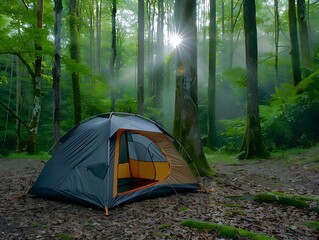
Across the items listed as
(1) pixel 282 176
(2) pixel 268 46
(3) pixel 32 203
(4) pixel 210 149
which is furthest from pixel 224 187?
(2) pixel 268 46

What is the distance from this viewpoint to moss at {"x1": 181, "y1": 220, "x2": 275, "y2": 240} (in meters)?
3.80

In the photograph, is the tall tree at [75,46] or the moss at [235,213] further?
the tall tree at [75,46]

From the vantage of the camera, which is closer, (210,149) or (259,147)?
(259,147)

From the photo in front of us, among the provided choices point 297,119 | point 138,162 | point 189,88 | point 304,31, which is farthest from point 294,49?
point 138,162

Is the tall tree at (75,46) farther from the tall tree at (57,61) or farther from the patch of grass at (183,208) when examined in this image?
the patch of grass at (183,208)

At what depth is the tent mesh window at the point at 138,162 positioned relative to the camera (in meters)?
7.21

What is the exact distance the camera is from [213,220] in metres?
4.59

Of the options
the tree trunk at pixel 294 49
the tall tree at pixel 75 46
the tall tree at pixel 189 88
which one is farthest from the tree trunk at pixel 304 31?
the tall tree at pixel 75 46

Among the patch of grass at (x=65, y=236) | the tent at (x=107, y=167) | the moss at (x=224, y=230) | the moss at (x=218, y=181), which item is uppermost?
the tent at (x=107, y=167)

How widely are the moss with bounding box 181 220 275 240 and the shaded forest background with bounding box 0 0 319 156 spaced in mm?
8940

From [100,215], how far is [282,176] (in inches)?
204

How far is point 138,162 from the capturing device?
7.66m

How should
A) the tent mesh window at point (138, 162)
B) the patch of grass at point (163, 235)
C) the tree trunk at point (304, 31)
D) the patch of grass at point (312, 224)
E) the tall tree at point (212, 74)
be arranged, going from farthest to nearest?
the tall tree at point (212, 74) < the tree trunk at point (304, 31) < the tent mesh window at point (138, 162) < the patch of grass at point (312, 224) < the patch of grass at point (163, 235)

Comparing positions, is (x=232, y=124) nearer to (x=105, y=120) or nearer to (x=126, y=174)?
(x=126, y=174)
